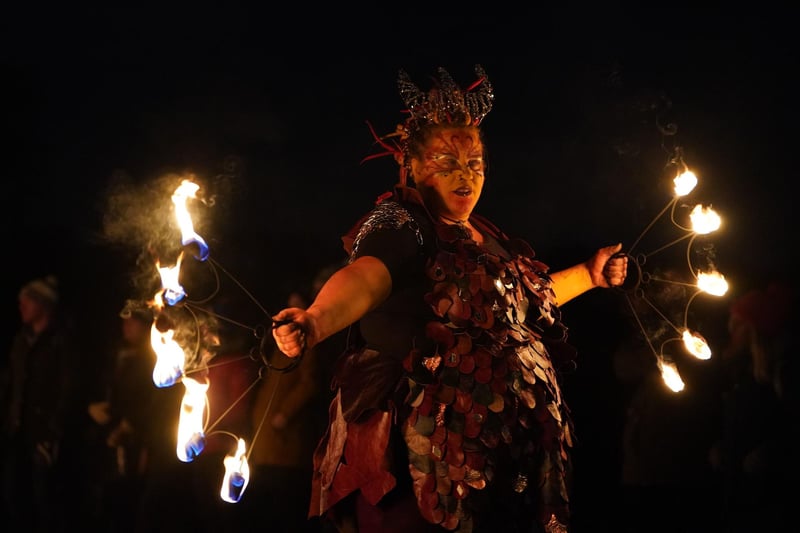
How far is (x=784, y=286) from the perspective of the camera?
3.70m

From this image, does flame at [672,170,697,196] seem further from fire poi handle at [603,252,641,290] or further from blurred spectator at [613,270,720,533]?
blurred spectator at [613,270,720,533]

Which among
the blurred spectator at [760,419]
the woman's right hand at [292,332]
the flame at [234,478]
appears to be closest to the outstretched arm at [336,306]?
the woman's right hand at [292,332]

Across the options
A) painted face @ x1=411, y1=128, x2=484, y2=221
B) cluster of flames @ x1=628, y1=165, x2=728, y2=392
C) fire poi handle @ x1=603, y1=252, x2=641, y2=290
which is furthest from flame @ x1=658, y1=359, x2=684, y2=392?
painted face @ x1=411, y1=128, x2=484, y2=221

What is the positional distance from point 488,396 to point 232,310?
2.38 m

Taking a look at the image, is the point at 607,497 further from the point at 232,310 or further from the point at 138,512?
the point at 138,512

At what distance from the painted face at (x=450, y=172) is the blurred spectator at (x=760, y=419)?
6.34 ft

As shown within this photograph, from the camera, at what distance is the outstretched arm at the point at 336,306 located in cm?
169

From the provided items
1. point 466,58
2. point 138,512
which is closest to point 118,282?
point 138,512

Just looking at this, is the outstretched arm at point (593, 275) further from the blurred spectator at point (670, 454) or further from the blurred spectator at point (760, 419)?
the blurred spectator at point (760, 419)

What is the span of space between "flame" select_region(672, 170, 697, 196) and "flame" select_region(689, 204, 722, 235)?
6cm

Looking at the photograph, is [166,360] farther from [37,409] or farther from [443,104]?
[37,409]

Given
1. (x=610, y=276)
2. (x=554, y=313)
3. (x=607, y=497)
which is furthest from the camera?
(x=607, y=497)

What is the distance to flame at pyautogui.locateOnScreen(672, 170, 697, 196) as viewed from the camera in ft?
8.06

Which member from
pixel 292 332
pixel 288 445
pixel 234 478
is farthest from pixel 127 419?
pixel 292 332
